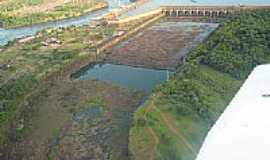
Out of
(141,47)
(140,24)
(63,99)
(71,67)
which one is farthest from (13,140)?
(140,24)

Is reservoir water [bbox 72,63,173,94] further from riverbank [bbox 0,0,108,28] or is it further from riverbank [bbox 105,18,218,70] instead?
riverbank [bbox 0,0,108,28]

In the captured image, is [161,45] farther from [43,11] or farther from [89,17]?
[43,11]

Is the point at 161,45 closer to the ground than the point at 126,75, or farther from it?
farther from it

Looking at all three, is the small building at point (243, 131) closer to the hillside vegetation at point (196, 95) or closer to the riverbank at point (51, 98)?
the hillside vegetation at point (196, 95)

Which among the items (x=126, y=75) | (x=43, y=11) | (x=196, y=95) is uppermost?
(x=196, y=95)

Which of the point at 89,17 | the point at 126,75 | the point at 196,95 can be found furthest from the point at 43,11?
the point at 196,95

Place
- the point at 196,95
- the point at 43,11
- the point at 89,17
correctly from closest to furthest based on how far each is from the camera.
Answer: the point at 196,95 → the point at 89,17 → the point at 43,11

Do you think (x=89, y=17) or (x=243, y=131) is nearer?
(x=243, y=131)
